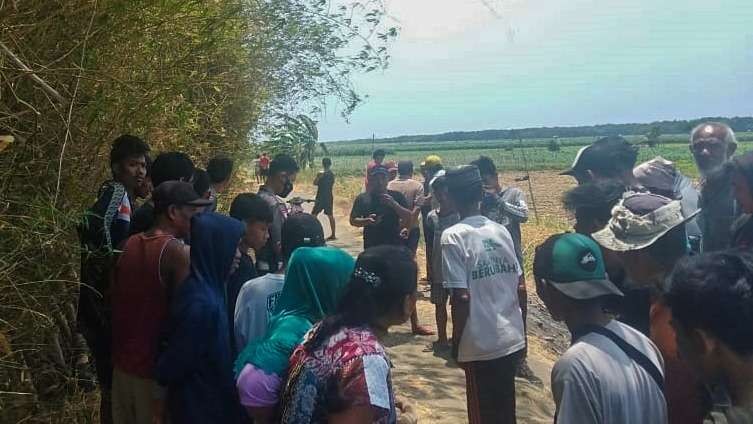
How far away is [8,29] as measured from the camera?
2.73 m

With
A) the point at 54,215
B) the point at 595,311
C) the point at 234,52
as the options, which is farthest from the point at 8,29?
the point at 234,52

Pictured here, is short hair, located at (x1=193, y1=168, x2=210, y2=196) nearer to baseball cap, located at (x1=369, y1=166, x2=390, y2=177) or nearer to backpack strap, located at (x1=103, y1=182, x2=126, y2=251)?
backpack strap, located at (x1=103, y1=182, x2=126, y2=251)

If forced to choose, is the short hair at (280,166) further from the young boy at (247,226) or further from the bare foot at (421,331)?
the bare foot at (421,331)

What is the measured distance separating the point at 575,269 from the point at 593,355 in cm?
30

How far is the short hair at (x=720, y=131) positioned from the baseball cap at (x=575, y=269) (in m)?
2.82

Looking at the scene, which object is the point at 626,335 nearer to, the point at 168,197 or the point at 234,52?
the point at 168,197

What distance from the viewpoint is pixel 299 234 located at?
9.32 ft

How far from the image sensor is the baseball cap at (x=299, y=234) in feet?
9.34

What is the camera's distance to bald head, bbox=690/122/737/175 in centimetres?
431

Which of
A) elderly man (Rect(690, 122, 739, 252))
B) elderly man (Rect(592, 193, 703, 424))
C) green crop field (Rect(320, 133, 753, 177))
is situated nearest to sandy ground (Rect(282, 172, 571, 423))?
elderly man (Rect(690, 122, 739, 252))

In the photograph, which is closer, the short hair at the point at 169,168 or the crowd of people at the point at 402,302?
the crowd of people at the point at 402,302

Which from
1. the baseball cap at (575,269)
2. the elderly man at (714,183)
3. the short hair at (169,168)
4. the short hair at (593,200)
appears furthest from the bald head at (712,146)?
the short hair at (169,168)

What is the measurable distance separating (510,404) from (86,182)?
114 inches

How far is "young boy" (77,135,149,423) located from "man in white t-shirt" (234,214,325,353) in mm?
753
